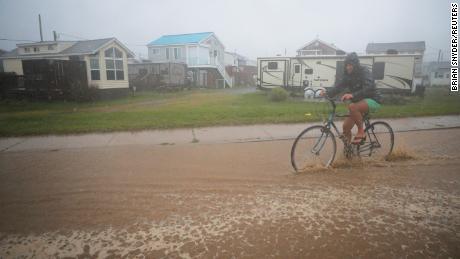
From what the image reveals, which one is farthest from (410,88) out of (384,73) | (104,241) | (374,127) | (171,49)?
(171,49)

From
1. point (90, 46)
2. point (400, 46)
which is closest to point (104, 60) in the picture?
point (90, 46)

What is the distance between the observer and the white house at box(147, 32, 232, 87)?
36.4 m

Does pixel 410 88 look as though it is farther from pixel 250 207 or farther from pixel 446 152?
pixel 250 207

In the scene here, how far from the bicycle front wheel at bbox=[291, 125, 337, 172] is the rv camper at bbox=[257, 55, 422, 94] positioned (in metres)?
15.4

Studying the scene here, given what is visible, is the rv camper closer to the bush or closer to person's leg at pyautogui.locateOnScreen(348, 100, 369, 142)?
the bush

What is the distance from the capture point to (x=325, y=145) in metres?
5.30

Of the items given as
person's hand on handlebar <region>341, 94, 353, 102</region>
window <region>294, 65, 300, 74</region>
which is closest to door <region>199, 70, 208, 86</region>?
window <region>294, 65, 300, 74</region>

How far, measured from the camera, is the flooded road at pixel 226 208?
2.86 m

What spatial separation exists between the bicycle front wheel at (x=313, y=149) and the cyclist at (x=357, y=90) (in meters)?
0.46

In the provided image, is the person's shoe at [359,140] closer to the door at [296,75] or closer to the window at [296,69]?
the door at [296,75]

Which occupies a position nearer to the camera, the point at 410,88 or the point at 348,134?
the point at 348,134

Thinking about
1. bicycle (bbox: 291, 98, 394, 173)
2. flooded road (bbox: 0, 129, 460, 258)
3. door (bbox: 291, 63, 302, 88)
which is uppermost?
door (bbox: 291, 63, 302, 88)

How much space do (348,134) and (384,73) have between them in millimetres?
16020

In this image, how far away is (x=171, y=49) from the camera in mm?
38438
